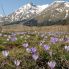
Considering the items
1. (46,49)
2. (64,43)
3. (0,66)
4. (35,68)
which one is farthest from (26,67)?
(64,43)

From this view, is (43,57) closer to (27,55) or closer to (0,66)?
(27,55)

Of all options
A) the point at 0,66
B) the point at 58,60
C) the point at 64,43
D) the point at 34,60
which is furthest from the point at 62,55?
the point at 64,43

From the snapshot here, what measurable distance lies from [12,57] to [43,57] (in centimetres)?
64

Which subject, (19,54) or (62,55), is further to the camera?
(19,54)

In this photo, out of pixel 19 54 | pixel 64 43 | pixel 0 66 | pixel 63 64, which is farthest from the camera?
pixel 64 43

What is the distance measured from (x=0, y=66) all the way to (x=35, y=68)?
63cm

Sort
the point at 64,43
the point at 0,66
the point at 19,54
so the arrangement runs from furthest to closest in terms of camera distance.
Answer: the point at 64,43 → the point at 19,54 → the point at 0,66

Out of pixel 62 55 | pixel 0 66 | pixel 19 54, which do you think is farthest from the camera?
pixel 19 54

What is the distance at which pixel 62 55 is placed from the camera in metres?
5.05

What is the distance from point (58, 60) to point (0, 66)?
1219mm

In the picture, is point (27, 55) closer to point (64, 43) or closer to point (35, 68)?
point (35, 68)

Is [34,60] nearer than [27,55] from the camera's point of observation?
Yes

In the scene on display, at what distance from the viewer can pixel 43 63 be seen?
4914mm

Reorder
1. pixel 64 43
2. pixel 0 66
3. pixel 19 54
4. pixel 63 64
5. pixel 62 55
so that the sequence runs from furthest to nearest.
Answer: pixel 64 43
pixel 19 54
pixel 62 55
pixel 63 64
pixel 0 66
